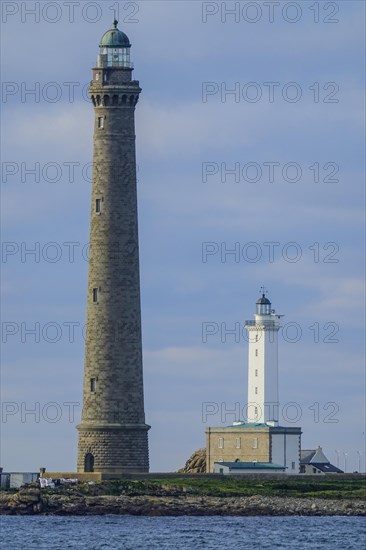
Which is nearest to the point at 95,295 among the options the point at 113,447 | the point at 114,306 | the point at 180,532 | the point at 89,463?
the point at 114,306

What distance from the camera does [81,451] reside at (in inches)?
3890

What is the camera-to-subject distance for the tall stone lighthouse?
3797 inches

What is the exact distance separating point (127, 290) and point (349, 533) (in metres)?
18.4

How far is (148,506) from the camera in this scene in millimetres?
91250

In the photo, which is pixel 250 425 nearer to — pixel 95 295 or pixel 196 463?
pixel 196 463

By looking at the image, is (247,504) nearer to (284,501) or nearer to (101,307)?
(284,501)

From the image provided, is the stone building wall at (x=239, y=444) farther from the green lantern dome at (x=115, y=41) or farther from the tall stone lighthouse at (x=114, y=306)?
the green lantern dome at (x=115, y=41)

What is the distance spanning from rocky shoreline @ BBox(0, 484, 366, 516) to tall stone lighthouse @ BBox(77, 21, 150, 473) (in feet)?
18.4

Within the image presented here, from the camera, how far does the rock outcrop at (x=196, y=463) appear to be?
4619 inches

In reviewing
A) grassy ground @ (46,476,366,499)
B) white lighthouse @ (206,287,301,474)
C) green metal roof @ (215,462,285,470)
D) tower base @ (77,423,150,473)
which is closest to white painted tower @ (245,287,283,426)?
white lighthouse @ (206,287,301,474)

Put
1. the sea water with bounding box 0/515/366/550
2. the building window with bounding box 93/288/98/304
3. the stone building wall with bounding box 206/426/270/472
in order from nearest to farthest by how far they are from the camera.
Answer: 1. the sea water with bounding box 0/515/366/550
2. the building window with bounding box 93/288/98/304
3. the stone building wall with bounding box 206/426/270/472

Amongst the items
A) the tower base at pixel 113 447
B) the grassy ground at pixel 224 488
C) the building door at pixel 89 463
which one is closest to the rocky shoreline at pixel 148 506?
the grassy ground at pixel 224 488

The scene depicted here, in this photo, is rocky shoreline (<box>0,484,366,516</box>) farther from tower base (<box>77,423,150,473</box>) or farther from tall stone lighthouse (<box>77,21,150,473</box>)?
tall stone lighthouse (<box>77,21,150,473</box>)

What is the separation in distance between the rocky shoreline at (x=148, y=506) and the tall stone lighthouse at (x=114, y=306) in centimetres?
562
